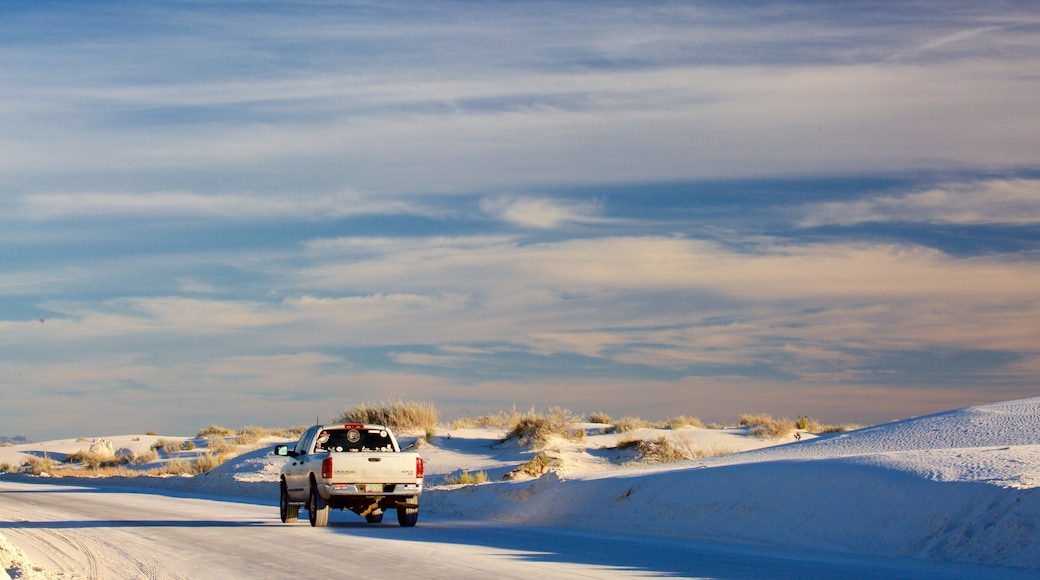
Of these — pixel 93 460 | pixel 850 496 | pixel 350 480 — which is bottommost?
pixel 850 496

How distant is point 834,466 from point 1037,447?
12.5ft

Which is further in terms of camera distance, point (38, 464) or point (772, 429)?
point (38, 464)

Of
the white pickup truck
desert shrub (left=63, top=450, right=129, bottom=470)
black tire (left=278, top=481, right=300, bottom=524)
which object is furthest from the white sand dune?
desert shrub (left=63, top=450, right=129, bottom=470)

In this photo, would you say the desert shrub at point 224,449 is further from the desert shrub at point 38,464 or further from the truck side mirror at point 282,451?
the truck side mirror at point 282,451

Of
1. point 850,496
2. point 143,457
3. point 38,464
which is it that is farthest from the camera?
point 38,464

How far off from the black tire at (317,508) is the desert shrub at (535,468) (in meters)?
10.5

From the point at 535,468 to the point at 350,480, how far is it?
12.5 m

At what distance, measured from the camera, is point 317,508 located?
21.4 metres

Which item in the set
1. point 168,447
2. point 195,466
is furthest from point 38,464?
point 195,466

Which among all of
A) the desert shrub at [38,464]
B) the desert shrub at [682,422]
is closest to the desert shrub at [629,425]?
the desert shrub at [682,422]

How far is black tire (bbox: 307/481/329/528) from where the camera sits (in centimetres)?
2127

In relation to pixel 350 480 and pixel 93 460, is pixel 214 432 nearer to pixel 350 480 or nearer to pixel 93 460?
pixel 93 460

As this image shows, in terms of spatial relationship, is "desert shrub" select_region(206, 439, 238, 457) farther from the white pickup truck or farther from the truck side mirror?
the white pickup truck

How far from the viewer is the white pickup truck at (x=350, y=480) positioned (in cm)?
2083
